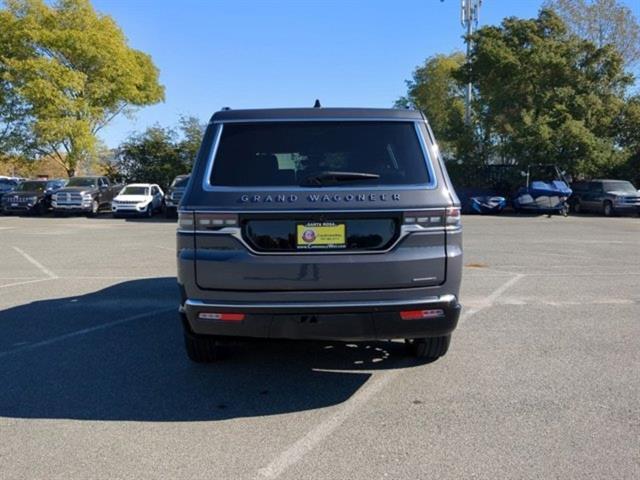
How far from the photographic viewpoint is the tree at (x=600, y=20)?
4038 centimetres

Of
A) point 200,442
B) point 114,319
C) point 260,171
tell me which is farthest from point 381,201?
point 114,319

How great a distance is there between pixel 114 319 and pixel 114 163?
34.9 m

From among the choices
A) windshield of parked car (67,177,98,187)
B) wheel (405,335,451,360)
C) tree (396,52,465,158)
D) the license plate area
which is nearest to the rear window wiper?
the license plate area

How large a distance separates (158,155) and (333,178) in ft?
117

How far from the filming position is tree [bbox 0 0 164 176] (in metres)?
32.3

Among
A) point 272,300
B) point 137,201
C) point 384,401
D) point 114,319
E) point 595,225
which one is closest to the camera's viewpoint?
point 272,300

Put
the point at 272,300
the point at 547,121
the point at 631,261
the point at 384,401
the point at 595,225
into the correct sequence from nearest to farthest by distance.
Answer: the point at 272,300, the point at 384,401, the point at 631,261, the point at 595,225, the point at 547,121

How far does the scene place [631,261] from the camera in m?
12.1

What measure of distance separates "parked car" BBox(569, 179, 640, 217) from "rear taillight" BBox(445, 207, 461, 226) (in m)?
26.6

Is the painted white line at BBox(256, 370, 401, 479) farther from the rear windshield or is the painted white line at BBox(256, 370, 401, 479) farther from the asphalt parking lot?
the rear windshield

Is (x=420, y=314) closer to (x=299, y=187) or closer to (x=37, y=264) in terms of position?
(x=299, y=187)

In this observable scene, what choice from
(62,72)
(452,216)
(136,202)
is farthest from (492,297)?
(62,72)

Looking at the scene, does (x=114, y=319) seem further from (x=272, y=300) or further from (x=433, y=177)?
(x=433, y=177)

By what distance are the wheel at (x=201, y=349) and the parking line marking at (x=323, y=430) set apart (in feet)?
4.02
